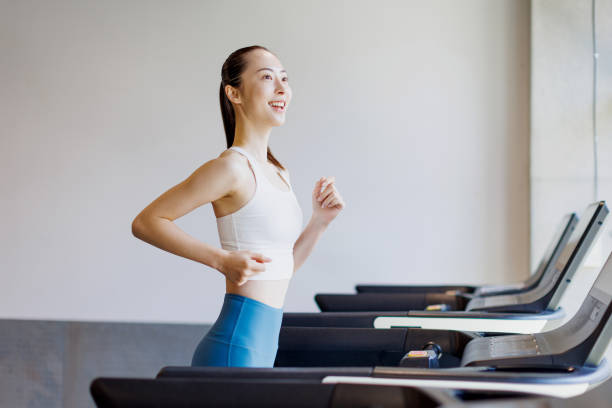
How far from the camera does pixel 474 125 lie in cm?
399

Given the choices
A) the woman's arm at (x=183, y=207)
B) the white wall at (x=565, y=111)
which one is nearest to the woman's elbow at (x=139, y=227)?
the woman's arm at (x=183, y=207)

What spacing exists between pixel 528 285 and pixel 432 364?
146 centimetres

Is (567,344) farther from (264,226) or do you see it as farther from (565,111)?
(565,111)

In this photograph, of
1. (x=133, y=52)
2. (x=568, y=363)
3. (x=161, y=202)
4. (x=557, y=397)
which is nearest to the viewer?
(x=557, y=397)

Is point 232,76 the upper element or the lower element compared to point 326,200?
upper

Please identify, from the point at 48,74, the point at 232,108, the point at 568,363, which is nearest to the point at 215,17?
the point at 48,74

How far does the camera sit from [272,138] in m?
4.07

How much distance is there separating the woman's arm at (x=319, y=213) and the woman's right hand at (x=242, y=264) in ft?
1.75

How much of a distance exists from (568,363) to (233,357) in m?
0.68

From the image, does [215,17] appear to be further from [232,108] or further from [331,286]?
[232,108]

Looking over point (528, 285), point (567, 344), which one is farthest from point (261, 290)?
point (528, 285)

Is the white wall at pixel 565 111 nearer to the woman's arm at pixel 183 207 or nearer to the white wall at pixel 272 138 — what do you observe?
the white wall at pixel 272 138

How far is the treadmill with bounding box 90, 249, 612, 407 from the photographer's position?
98 centimetres

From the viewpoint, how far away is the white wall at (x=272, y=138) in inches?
157
